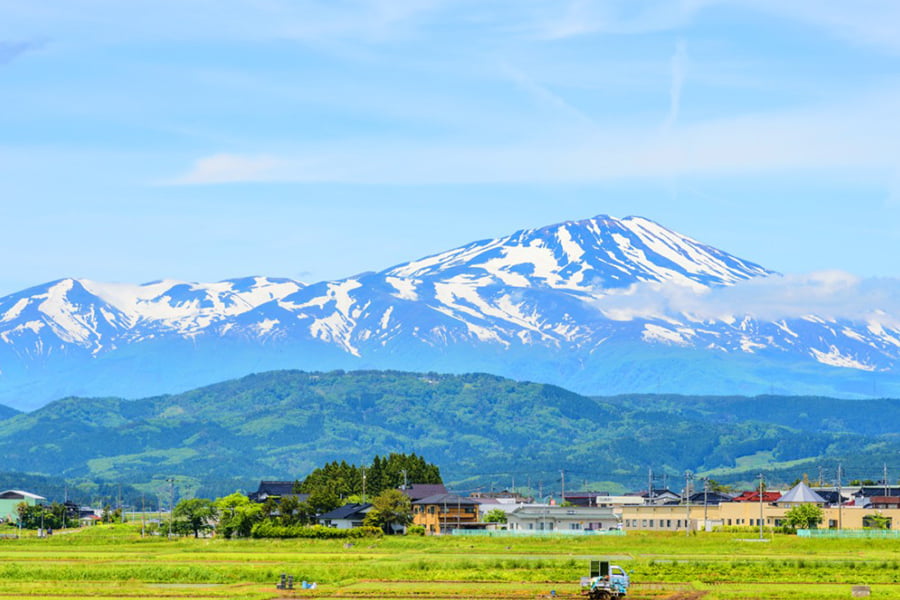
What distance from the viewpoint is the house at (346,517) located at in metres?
132

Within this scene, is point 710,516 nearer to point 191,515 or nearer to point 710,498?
point 710,498

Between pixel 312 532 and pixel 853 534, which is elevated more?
pixel 853 534

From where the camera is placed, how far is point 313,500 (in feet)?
452

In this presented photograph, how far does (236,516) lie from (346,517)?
9419 millimetres

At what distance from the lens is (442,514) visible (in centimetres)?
13975

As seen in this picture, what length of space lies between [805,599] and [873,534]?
54.9 meters

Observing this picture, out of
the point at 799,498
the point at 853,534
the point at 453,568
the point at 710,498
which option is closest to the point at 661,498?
the point at 710,498

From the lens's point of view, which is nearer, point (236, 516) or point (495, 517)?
point (236, 516)

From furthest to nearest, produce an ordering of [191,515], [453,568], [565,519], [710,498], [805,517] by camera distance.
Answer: [710,498], [191,515], [565,519], [805,517], [453,568]

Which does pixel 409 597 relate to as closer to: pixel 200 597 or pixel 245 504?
pixel 200 597

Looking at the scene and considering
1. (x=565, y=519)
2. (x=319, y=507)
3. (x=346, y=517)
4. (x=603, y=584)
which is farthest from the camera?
(x=319, y=507)

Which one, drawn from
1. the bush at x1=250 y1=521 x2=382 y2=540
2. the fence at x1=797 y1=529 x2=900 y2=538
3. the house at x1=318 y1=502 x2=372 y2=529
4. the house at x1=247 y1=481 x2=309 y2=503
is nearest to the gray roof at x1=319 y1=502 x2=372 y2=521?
the house at x1=318 y1=502 x2=372 y2=529

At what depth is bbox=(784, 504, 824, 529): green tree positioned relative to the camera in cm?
13062

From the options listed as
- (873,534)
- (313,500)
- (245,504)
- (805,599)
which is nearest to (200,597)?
(805,599)
